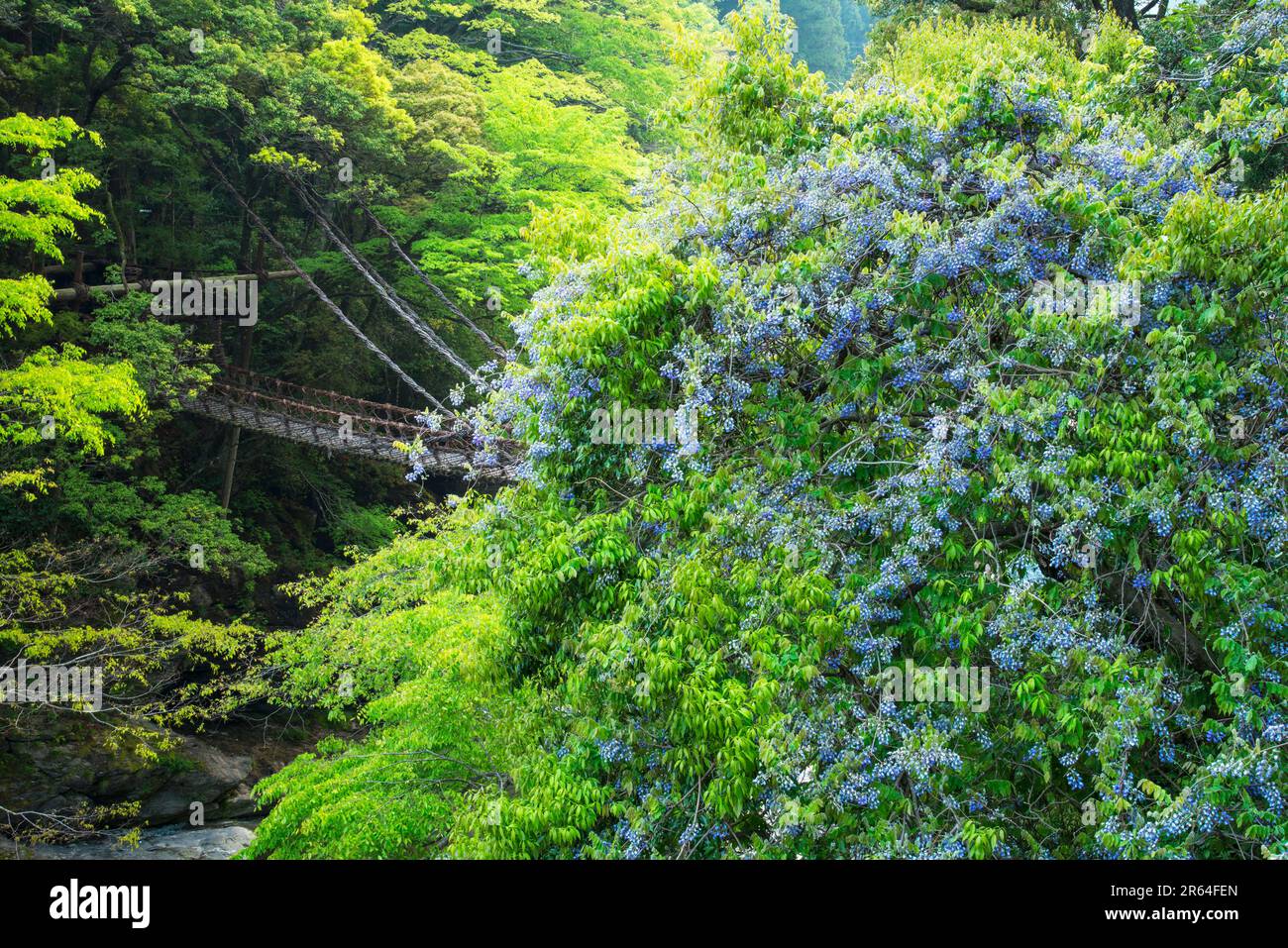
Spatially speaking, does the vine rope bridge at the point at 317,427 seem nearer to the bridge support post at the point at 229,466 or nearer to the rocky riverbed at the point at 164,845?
the bridge support post at the point at 229,466

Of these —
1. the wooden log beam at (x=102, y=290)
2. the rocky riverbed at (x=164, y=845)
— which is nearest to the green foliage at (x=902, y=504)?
the rocky riverbed at (x=164, y=845)

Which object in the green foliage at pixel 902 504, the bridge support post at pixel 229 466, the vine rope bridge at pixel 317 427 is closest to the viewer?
the green foliage at pixel 902 504

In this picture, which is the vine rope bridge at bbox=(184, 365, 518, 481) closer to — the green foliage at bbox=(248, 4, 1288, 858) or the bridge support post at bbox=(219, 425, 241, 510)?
the bridge support post at bbox=(219, 425, 241, 510)

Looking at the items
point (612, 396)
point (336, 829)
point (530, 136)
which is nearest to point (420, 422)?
point (530, 136)

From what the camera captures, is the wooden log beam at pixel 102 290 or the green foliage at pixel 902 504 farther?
the wooden log beam at pixel 102 290

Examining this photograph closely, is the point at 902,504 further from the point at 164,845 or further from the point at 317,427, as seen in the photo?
the point at 317,427

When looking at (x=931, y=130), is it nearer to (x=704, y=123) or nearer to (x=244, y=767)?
(x=704, y=123)

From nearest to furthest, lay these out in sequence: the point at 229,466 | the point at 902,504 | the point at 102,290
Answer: the point at 902,504
the point at 102,290
the point at 229,466

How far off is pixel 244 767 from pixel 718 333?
1177 centimetres

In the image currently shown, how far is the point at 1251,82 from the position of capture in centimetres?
911

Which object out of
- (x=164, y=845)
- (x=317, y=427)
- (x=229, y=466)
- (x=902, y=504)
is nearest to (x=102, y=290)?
(x=229, y=466)

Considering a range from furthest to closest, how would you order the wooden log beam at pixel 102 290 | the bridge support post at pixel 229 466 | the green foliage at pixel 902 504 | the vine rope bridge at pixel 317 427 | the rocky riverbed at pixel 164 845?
the bridge support post at pixel 229 466 < the vine rope bridge at pixel 317 427 < the wooden log beam at pixel 102 290 < the rocky riverbed at pixel 164 845 < the green foliage at pixel 902 504

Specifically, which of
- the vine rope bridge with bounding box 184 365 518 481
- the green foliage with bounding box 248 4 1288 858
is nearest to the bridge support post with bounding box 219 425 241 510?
the vine rope bridge with bounding box 184 365 518 481

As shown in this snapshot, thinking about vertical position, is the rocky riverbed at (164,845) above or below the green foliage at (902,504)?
below
